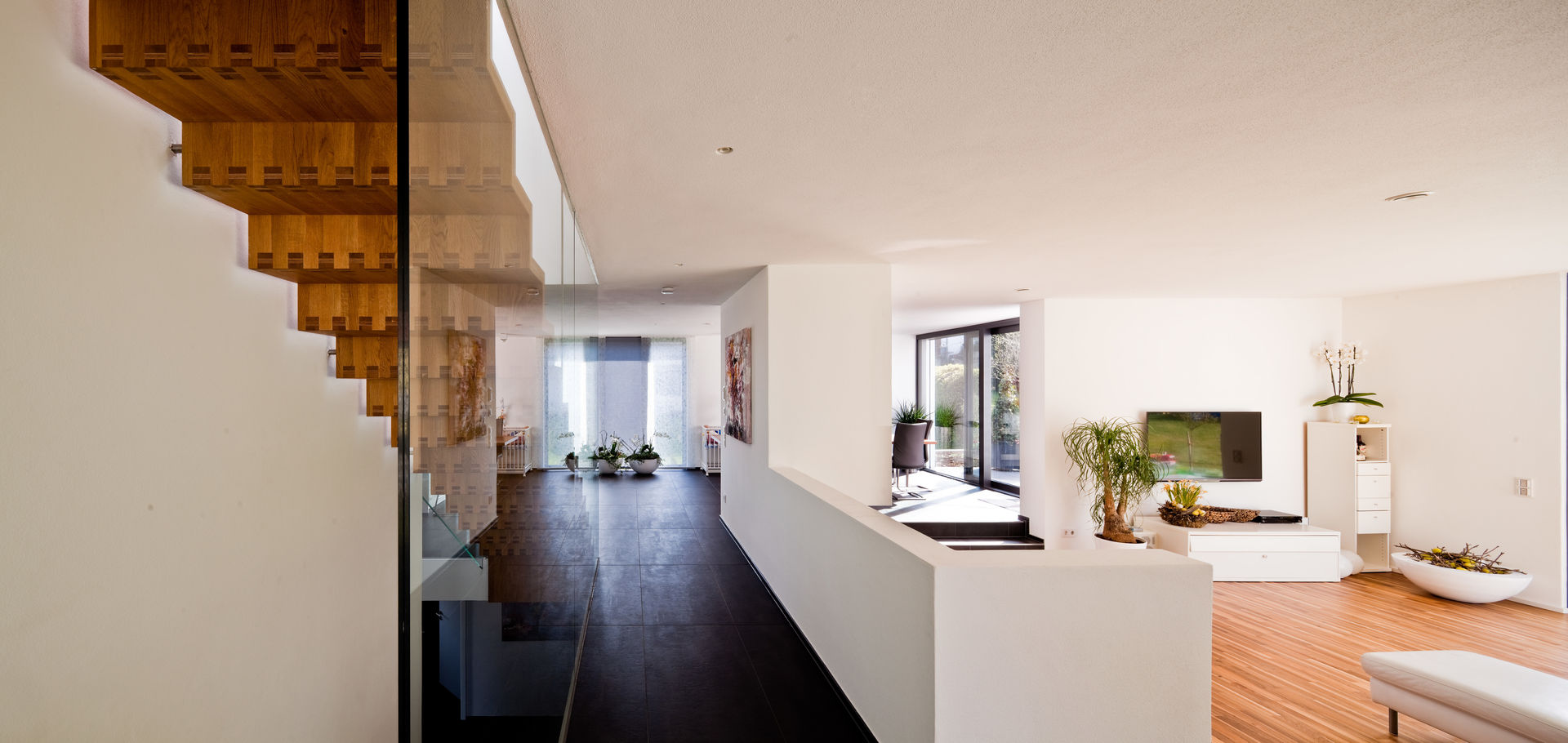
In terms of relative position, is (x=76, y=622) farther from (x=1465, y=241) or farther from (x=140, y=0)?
(x=1465, y=241)

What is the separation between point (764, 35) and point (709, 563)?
4.62 m

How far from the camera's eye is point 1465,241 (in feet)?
13.2

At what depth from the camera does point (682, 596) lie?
479 centimetres

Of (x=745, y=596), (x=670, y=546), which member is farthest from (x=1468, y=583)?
(x=670, y=546)

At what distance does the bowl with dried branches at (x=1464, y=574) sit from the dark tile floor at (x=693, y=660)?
531 cm

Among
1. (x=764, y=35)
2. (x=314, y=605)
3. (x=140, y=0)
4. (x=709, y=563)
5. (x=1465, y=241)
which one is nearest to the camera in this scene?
(x=140, y=0)

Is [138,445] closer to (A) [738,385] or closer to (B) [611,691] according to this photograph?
(B) [611,691]

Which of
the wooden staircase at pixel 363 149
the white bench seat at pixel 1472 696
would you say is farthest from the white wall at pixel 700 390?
the wooden staircase at pixel 363 149

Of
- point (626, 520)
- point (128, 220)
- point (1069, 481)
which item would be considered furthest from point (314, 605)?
point (1069, 481)

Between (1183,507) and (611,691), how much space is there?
213 inches

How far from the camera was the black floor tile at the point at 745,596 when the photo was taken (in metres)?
4.34

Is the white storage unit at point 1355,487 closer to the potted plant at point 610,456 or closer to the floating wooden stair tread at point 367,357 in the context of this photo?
the floating wooden stair tread at point 367,357

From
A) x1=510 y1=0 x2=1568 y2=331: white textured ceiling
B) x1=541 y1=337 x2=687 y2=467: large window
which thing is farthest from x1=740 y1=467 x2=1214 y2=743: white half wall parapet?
Result: x1=541 y1=337 x2=687 y2=467: large window

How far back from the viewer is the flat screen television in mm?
6676
